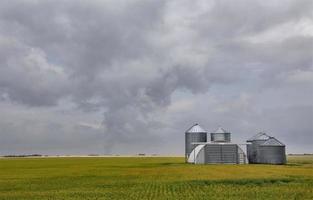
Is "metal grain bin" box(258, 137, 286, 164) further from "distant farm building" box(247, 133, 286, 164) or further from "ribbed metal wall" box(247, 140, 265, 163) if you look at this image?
"ribbed metal wall" box(247, 140, 265, 163)

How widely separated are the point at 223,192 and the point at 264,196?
387 centimetres

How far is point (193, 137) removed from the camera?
11075 cm

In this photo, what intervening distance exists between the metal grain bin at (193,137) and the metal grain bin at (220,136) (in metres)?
2.53

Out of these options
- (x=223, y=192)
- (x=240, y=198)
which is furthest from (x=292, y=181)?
(x=240, y=198)

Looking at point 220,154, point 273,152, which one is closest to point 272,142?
point 273,152

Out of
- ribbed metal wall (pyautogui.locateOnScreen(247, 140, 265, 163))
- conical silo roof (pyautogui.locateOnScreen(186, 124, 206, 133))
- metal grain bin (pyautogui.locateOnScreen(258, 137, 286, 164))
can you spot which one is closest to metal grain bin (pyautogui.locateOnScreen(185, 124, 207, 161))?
conical silo roof (pyautogui.locateOnScreen(186, 124, 206, 133))

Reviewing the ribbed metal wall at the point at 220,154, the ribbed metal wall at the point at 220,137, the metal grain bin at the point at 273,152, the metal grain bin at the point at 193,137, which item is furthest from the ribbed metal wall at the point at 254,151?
the metal grain bin at the point at 193,137

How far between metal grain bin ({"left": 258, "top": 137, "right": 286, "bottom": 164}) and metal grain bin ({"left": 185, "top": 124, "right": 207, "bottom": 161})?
14.9 metres

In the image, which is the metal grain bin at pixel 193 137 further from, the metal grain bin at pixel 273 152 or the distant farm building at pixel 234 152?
the metal grain bin at pixel 273 152

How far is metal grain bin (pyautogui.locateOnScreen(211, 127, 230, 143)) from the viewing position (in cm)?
10819

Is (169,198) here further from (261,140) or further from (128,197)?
(261,140)

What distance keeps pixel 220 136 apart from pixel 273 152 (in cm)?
1322

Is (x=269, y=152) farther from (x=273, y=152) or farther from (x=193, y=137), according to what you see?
(x=193, y=137)

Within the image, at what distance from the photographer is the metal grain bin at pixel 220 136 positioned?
108m
